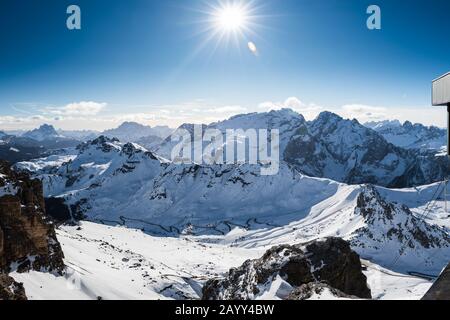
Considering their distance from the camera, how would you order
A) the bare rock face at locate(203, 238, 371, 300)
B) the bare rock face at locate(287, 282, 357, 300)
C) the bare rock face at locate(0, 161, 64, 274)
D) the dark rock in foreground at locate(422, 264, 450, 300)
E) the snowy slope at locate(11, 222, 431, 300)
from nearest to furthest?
the dark rock in foreground at locate(422, 264, 450, 300), the bare rock face at locate(287, 282, 357, 300), the bare rock face at locate(203, 238, 371, 300), the snowy slope at locate(11, 222, 431, 300), the bare rock face at locate(0, 161, 64, 274)

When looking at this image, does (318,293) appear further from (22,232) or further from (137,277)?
(137,277)

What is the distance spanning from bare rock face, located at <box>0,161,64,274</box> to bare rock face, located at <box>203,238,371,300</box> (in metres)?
26.2

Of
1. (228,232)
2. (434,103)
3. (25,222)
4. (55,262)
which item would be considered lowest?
(228,232)

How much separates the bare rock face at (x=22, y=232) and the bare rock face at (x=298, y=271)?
26.2 m

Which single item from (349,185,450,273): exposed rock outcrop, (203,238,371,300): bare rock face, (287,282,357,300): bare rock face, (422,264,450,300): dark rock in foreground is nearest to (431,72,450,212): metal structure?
(422,264,450,300): dark rock in foreground

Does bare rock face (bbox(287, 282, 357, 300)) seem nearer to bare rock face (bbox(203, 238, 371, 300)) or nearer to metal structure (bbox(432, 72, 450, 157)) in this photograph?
bare rock face (bbox(203, 238, 371, 300))

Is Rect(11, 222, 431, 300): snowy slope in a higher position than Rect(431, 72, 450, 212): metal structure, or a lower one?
lower

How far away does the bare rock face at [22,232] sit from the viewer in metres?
52.4

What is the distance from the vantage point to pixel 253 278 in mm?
37375

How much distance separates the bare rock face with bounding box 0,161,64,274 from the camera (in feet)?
172

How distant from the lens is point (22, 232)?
55094 millimetres
